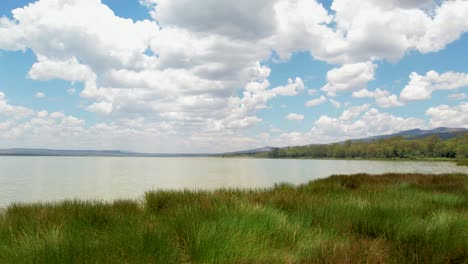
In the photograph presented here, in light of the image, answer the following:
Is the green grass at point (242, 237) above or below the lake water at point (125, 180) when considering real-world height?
above

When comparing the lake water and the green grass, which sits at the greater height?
the green grass

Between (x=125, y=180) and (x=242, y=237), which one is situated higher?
(x=242, y=237)

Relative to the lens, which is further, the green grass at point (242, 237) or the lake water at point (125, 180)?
the lake water at point (125, 180)

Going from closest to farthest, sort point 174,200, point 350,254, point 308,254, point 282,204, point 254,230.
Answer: point 350,254
point 308,254
point 254,230
point 282,204
point 174,200

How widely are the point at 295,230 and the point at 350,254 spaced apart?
1613 millimetres

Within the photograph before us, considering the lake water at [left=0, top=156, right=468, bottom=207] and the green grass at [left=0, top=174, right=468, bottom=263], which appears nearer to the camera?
the green grass at [left=0, top=174, right=468, bottom=263]

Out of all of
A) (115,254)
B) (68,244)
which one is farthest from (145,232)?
(68,244)

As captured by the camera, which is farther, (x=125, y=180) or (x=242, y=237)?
(x=125, y=180)

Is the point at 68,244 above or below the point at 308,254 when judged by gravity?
above

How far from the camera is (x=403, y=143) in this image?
153 m

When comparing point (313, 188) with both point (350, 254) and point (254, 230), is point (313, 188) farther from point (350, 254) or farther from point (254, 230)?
point (350, 254)

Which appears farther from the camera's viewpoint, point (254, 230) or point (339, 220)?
point (339, 220)

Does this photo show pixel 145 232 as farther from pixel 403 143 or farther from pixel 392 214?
pixel 403 143

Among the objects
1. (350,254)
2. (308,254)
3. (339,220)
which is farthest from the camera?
(339,220)
